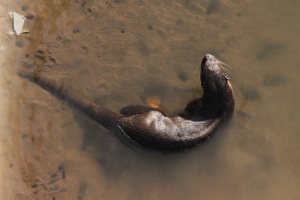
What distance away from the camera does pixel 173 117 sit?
4512 millimetres

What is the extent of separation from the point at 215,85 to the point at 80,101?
3.25m

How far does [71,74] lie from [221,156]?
171 inches

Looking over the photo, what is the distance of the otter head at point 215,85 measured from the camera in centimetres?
429

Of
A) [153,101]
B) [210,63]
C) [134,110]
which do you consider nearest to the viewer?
[210,63]

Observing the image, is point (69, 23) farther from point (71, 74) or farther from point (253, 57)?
point (253, 57)

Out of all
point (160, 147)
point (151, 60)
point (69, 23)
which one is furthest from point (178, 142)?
point (69, 23)

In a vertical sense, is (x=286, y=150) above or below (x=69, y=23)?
below

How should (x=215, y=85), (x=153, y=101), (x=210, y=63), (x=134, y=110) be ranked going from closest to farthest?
(x=215, y=85) < (x=210, y=63) < (x=134, y=110) < (x=153, y=101)

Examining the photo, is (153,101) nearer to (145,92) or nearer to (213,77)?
(145,92)

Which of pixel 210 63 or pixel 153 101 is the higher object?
pixel 210 63

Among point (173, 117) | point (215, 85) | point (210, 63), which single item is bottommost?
point (173, 117)

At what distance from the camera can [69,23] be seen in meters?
5.18

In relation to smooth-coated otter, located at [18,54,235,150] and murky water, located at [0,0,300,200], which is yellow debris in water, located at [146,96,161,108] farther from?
smooth-coated otter, located at [18,54,235,150]

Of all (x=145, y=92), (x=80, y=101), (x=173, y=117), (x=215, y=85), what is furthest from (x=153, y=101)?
(x=80, y=101)
